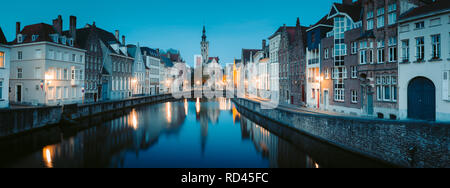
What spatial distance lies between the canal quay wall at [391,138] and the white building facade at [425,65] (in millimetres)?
5379

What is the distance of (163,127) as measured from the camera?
2639 cm

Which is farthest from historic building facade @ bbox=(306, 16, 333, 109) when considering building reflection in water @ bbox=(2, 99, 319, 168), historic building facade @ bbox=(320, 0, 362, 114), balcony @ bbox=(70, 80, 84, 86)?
balcony @ bbox=(70, 80, 84, 86)

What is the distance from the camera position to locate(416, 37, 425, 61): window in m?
15.8

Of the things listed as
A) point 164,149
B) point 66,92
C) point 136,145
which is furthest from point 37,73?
point 164,149

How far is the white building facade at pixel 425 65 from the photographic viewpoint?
14508 mm

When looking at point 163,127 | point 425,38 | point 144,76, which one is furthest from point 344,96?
point 144,76

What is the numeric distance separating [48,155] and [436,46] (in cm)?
2427

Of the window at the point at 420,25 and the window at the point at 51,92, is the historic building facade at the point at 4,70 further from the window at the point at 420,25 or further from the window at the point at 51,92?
the window at the point at 420,25

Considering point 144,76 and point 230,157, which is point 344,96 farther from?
point 144,76

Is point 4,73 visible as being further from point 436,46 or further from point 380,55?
point 436,46

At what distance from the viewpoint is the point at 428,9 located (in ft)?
50.5

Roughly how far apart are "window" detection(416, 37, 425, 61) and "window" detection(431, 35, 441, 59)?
564mm

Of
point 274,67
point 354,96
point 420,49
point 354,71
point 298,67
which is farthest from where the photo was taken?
point 274,67

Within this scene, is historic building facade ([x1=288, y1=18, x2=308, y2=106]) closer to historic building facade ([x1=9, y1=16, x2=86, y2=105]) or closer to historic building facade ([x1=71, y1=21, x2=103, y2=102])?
historic building facade ([x1=71, y1=21, x2=103, y2=102])
